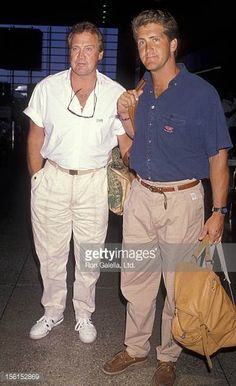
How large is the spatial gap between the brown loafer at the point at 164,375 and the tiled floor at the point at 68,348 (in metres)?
0.09

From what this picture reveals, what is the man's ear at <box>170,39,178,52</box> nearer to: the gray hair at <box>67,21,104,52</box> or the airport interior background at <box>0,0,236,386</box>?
the gray hair at <box>67,21,104,52</box>

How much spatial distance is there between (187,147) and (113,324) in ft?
5.90

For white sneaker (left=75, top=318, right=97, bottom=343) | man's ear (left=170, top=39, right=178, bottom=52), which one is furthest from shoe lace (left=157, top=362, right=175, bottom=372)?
man's ear (left=170, top=39, right=178, bottom=52)

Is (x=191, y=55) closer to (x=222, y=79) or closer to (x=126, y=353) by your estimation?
(x=222, y=79)

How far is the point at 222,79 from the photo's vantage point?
610 inches

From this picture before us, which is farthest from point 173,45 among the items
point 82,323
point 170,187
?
point 82,323

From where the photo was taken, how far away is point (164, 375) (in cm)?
309

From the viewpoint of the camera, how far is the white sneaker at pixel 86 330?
363 centimetres

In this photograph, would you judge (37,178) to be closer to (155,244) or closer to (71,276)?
(155,244)

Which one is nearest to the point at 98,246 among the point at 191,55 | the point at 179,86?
the point at 179,86

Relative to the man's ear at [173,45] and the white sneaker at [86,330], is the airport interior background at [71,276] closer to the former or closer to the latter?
the white sneaker at [86,330]

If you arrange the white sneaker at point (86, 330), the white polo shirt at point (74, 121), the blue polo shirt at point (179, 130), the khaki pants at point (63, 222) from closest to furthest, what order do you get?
the blue polo shirt at point (179, 130) < the white polo shirt at point (74, 121) < the khaki pants at point (63, 222) < the white sneaker at point (86, 330)

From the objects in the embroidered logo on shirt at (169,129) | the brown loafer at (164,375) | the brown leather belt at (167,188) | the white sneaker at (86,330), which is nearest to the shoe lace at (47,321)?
the white sneaker at (86,330)

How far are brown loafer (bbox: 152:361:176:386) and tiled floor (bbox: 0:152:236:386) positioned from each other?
9cm
